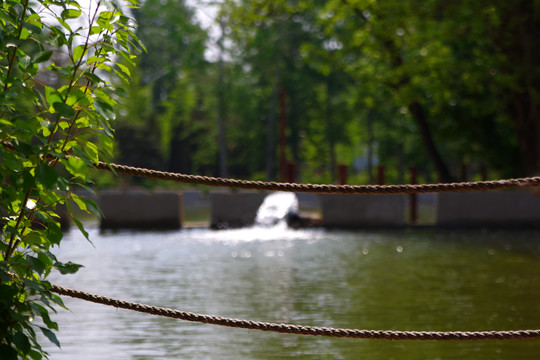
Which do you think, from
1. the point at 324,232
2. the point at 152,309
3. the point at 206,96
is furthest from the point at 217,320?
the point at 206,96

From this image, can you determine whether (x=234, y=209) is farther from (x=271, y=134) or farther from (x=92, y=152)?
(x=271, y=134)

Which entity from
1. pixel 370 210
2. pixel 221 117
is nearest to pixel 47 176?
pixel 370 210

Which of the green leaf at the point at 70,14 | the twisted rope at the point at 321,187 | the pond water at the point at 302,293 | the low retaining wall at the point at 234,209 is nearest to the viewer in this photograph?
the green leaf at the point at 70,14

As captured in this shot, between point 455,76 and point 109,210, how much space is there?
11914 mm

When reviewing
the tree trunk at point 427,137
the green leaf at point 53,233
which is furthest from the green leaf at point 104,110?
the tree trunk at point 427,137

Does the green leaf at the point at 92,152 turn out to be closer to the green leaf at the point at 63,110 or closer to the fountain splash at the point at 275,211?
the green leaf at the point at 63,110

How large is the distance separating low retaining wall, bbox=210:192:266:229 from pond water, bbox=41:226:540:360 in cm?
472

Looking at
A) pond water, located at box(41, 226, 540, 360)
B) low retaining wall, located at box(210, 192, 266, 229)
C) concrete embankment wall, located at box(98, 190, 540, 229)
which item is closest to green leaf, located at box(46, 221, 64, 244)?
pond water, located at box(41, 226, 540, 360)

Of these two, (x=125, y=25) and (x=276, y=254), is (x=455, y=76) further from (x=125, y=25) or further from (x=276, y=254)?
(x=125, y=25)

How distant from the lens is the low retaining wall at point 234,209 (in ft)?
90.5

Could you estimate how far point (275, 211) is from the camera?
27766 millimetres

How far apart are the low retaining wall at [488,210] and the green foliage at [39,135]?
901 inches

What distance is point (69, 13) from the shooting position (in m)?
→ 4.00

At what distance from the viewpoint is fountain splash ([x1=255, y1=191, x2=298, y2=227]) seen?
27406 millimetres
